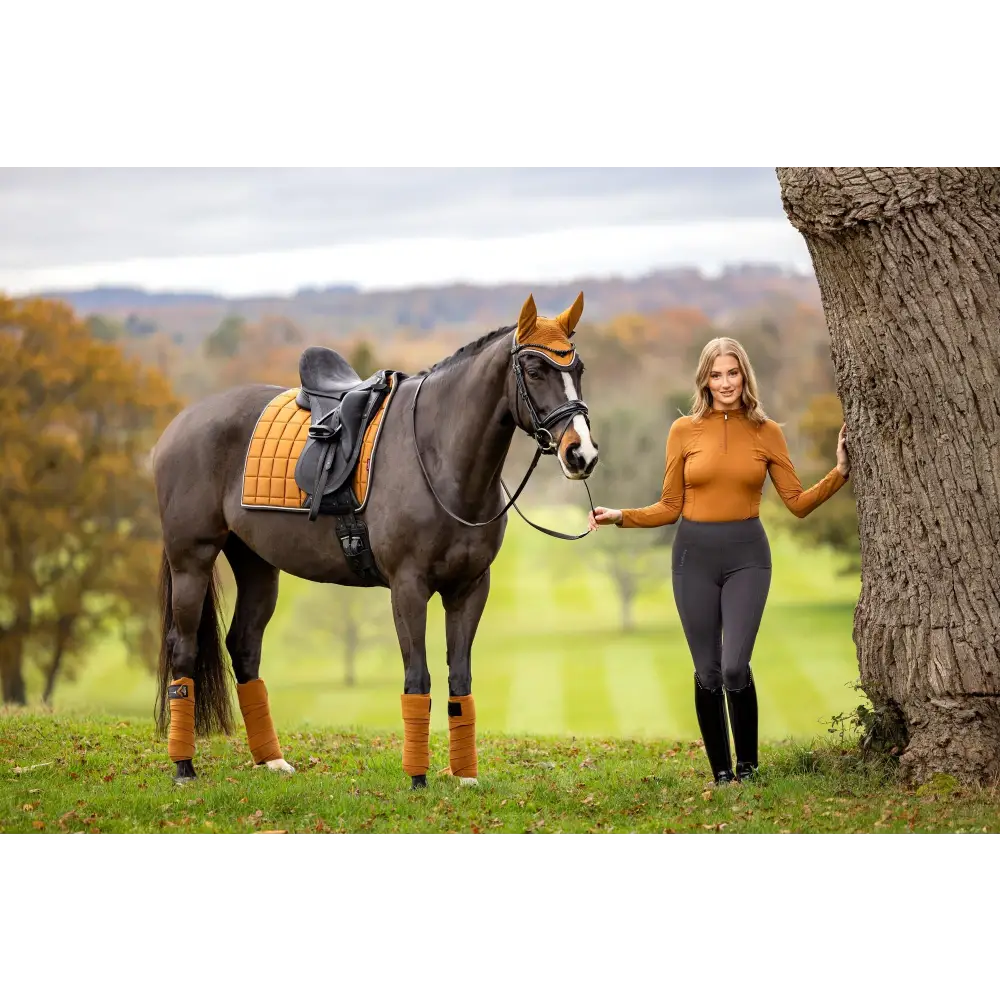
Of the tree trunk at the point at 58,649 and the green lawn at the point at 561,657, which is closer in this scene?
the tree trunk at the point at 58,649

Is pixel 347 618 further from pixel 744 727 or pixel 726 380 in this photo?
pixel 726 380

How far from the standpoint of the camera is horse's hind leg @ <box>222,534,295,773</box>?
6441 millimetres

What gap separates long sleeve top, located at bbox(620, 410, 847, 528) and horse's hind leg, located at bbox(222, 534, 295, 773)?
98.2 inches

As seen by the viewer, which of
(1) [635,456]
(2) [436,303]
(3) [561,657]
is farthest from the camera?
(3) [561,657]

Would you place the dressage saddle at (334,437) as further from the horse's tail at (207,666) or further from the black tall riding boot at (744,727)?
the black tall riding boot at (744,727)

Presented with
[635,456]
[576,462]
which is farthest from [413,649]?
[635,456]

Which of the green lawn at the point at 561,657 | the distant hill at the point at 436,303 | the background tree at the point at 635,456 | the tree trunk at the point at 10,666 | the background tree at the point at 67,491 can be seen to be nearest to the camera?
the tree trunk at the point at 10,666

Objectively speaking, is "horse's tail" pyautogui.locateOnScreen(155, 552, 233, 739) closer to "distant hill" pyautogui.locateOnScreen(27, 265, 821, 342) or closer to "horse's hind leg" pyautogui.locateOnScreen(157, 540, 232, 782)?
"horse's hind leg" pyautogui.locateOnScreen(157, 540, 232, 782)

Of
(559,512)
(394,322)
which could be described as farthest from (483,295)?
(559,512)

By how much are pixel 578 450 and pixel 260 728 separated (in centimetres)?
307

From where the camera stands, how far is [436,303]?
72.3 ft

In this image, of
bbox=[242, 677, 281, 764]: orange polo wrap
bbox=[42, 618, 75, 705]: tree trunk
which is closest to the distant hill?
bbox=[42, 618, 75, 705]: tree trunk

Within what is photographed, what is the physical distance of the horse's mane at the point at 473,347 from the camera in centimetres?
536

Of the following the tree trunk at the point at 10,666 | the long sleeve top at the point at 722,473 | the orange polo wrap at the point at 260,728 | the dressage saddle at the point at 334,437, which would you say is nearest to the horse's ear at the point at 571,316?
the long sleeve top at the point at 722,473
